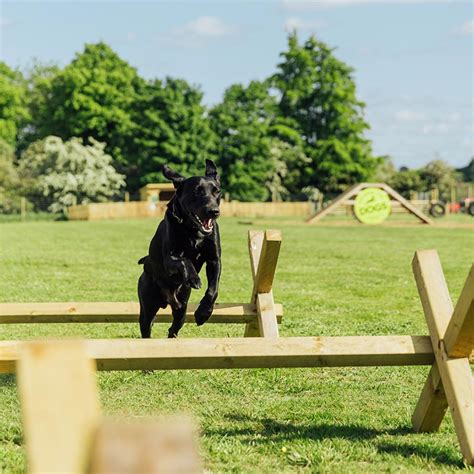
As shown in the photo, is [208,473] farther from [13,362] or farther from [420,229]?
[420,229]

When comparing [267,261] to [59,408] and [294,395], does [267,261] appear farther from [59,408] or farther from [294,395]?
[59,408]

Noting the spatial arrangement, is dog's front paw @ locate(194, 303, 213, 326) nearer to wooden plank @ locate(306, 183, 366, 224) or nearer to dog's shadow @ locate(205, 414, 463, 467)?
dog's shadow @ locate(205, 414, 463, 467)

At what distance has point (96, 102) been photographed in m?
72.0

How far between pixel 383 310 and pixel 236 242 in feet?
45.2

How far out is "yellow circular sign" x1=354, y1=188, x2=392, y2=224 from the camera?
118 ft

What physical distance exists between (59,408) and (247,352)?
2.60 m

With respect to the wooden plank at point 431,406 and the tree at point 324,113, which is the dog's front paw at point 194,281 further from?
the tree at point 324,113

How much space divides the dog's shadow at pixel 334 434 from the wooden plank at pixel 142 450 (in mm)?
3133

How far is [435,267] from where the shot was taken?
4.37m

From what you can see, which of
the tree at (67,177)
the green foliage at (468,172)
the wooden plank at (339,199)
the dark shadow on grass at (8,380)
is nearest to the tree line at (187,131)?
the tree at (67,177)

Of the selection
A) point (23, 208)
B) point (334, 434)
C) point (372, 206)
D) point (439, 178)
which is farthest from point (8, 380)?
point (439, 178)

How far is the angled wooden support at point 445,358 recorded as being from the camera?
3.91 meters

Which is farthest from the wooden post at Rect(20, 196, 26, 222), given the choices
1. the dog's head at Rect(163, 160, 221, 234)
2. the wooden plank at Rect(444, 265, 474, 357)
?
the wooden plank at Rect(444, 265, 474, 357)

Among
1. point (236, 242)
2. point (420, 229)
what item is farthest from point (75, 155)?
point (236, 242)
